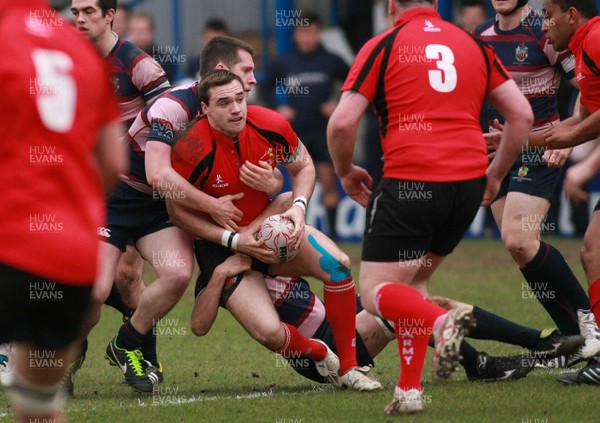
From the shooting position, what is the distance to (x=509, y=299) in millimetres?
9758

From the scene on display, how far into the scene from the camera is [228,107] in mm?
6152

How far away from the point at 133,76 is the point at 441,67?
7.54ft

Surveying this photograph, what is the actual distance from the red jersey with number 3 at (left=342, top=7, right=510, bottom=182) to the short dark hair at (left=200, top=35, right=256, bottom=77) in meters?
1.55

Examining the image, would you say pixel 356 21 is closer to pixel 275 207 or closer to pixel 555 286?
pixel 555 286

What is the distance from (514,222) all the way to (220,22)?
8.17 metres

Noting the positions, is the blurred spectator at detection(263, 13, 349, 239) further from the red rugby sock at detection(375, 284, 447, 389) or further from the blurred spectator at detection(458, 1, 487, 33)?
the red rugby sock at detection(375, 284, 447, 389)

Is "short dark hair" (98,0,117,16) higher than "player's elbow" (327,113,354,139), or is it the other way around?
"short dark hair" (98,0,117,16)

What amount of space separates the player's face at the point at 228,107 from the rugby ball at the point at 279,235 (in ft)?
1.86

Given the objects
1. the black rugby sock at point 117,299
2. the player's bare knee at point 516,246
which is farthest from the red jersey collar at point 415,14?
the black rugby sock at point 117,299

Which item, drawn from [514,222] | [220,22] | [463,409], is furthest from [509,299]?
[220,22]

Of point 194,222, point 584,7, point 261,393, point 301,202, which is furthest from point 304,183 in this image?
point 584,7

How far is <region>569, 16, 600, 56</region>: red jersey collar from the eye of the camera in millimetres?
6219

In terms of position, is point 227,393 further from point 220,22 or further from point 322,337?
point 220,22

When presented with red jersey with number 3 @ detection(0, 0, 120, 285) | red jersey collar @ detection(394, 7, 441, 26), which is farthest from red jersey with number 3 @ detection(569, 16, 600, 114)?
red jersey with number 3 @ detection(0, 0, 120, 285)
